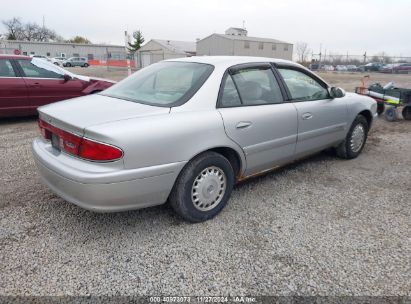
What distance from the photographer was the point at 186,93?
2.90m

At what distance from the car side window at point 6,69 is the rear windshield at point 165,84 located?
4164mm

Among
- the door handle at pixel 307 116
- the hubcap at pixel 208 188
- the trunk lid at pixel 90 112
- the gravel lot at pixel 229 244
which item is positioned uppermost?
the trunk lid at pixel 90 112

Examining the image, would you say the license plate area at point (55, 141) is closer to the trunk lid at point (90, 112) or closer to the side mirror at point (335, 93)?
the trunk lid at point (90, 112)

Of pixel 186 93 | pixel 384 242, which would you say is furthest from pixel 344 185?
pixel 186 93

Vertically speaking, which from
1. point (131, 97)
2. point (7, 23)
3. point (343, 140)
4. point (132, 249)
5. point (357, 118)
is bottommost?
point (132, 249)

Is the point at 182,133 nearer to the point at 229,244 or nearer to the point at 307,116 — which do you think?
the point at 229,244

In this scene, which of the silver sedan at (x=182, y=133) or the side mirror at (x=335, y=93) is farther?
the side mirror at (x=335, y=93)

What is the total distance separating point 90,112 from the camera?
8.87 feet

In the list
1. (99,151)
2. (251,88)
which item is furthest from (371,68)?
(99,151)

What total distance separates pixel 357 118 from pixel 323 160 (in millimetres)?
762

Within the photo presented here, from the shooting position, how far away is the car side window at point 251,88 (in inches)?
122

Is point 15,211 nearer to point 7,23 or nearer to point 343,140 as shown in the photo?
point 343,140

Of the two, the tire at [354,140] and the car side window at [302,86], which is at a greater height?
the car side window at [302,86]

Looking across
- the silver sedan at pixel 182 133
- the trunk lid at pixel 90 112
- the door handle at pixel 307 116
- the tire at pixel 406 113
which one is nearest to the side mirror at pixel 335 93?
the silver sedan at pixel 182 133
